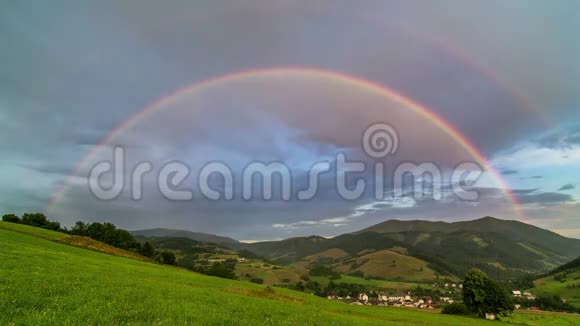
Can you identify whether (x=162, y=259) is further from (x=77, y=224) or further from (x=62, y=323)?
(x=62, y=323)

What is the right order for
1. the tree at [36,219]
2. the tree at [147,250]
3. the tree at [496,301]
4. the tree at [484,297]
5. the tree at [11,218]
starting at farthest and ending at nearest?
the tree at [147,250], the tree at [36,219], the tree at [11,218], the tree at [484,297], the tree at [496,301]

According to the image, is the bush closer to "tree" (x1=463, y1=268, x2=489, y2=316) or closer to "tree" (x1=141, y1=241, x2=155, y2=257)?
"tree" (x1=463, y1=268, x2=489, y2=316)

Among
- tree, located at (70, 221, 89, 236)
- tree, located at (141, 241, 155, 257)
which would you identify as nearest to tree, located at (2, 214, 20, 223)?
tree, located at (70, 221, 89, 236)

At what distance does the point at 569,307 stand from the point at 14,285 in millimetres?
272298

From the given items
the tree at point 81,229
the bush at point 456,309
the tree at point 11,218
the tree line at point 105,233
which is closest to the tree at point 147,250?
the tree line at point 105,233

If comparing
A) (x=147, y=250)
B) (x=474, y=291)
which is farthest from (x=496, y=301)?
(x=147, y=250)

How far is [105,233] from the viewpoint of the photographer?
151 meters

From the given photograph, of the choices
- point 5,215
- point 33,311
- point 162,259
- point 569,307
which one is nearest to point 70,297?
point 33,311

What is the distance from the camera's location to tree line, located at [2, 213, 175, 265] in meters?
132

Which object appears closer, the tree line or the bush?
the bush

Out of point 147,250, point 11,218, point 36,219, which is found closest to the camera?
point 11,218

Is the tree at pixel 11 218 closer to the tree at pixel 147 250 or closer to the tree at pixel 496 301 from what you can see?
the tree at pixel 147 250

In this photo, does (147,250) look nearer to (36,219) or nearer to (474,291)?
(36,219)

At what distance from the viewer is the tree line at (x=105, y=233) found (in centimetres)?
13225
